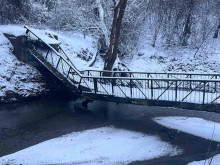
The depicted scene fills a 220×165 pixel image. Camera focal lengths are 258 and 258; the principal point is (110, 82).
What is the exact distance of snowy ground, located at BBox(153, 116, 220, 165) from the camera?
11875mm

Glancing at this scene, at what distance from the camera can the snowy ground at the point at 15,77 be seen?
1525cm

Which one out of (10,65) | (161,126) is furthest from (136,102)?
(10,65)

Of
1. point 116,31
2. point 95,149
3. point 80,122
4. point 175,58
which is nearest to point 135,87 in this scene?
point 80,122

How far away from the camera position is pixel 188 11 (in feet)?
83.1

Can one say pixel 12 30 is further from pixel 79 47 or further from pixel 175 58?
pixel 175 58

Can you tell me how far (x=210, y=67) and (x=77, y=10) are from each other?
42.5 ft

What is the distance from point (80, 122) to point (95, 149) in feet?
9.35

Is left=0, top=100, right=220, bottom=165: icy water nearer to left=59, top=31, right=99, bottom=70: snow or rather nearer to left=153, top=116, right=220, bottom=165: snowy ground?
left=153, top=116, right=220, bottom=165: snowy ground

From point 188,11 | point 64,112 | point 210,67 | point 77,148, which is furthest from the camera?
point 188,11

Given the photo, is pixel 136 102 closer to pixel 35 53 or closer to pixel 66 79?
pixel 66 79

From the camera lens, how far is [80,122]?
43.1 ft

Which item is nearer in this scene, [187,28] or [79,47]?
[79,47]

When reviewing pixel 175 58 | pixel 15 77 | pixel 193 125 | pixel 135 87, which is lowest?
pixel 193 125

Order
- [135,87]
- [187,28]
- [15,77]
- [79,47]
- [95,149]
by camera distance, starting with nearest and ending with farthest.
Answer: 1. [95,149]
2. [135,87]
3. [15,77]
4. [79,47]
5. [187,28]
